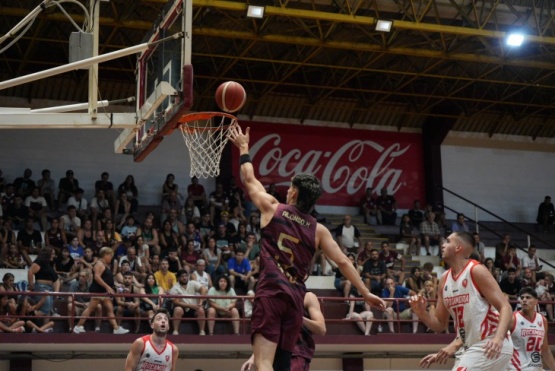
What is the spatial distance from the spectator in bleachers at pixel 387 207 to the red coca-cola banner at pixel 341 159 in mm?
1012

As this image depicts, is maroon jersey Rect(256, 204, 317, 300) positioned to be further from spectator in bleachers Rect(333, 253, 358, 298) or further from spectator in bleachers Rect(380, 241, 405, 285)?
spectator in bleachers Rect(380, 241, 405, 285)

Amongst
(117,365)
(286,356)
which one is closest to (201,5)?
(117,365)

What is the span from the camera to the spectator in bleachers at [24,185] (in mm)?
21656

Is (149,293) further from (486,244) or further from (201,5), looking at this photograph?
(486,244)

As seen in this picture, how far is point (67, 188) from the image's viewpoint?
22.6 m

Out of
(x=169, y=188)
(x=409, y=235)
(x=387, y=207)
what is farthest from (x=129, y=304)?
(x=387, y=207)

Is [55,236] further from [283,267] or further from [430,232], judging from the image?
[283,267]

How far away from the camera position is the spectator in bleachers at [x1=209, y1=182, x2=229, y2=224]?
901 inches

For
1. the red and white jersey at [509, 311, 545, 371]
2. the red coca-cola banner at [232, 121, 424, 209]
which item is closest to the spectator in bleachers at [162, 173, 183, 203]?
the red coca-cola banner at [232, 121, 424, 209]

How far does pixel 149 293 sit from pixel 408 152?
13.6 metres

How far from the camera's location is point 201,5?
19406mm

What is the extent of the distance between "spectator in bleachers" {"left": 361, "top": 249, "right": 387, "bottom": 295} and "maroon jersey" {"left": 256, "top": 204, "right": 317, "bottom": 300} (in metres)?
13.1

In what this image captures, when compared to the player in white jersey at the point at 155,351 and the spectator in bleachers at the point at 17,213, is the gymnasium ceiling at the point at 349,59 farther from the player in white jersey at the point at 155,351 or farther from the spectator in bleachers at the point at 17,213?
the player in white jersey at the point at 155,351

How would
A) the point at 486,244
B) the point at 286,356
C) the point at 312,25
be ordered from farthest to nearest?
the point at 486,244, the point at 312,25, the point at 286,356
